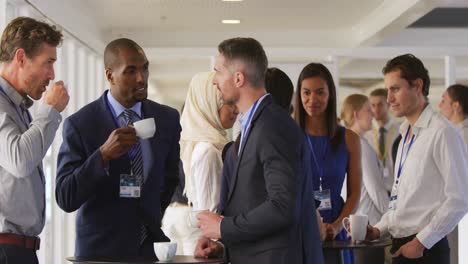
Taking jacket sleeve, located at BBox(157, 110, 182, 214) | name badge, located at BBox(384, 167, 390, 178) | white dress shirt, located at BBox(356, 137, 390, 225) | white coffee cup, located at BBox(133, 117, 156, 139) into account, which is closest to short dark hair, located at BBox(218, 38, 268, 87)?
white coffee cup, located at BBox(133, 117, 156, 139)

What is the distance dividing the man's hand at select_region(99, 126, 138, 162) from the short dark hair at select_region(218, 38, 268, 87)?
0.46 m

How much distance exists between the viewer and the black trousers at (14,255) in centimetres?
276

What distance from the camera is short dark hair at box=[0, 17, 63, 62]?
295 centimetres

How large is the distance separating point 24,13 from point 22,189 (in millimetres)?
4168

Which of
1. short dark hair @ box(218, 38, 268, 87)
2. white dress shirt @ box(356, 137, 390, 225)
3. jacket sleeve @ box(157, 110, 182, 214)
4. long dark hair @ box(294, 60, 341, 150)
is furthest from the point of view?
white dress shirt @ box(356, 137, 390, 225)

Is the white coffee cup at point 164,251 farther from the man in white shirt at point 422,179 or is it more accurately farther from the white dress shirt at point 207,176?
the man in white shirt at point 422,179

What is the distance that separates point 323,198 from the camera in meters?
3.98

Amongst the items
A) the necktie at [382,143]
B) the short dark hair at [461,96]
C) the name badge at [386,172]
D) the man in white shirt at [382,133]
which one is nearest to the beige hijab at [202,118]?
the short dark hair at [461,96]

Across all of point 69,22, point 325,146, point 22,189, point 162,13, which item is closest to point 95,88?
point 162,13

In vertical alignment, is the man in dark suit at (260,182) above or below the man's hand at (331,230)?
above

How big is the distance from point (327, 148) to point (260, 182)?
137cm

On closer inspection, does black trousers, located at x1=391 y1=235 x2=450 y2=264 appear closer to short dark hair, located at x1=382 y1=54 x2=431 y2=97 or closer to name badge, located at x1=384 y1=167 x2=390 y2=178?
short dark hair, located at x1=382 y1=54 x2=431 y2=97

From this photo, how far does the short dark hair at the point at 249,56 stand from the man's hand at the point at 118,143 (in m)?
0.46

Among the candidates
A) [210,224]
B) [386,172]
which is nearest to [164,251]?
[210,224]
